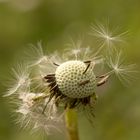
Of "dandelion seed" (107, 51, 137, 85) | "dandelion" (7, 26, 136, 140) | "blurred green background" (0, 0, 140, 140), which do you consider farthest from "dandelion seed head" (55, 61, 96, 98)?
"blurred green background" (0, 0, 140, 140)

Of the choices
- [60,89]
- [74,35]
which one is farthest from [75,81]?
[74,35]

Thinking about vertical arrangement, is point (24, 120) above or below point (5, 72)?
→ below

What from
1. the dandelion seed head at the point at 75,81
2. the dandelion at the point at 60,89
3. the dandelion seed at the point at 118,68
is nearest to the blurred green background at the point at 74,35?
the dandelion seed at the point at 118,68

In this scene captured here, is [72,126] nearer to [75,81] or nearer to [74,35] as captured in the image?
[75,81]

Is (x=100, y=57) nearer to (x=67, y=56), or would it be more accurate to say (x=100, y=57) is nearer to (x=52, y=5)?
(x=67, y=56)

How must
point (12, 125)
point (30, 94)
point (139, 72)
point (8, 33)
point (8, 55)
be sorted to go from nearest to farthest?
1. point (30, 94)
2. point (139, 72)
3. point (12, 125)
4. point (8, 55)
5. point (8, 33)

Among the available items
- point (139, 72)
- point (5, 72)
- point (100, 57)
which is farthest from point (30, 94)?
point (5, 72)

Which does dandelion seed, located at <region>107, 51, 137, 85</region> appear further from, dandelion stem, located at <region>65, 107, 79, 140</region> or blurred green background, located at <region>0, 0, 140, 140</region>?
blurred green background, located at <region>0, 0, 140, 140</region>

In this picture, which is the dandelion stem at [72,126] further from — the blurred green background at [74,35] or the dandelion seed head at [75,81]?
the blurred green background at [74,35]
